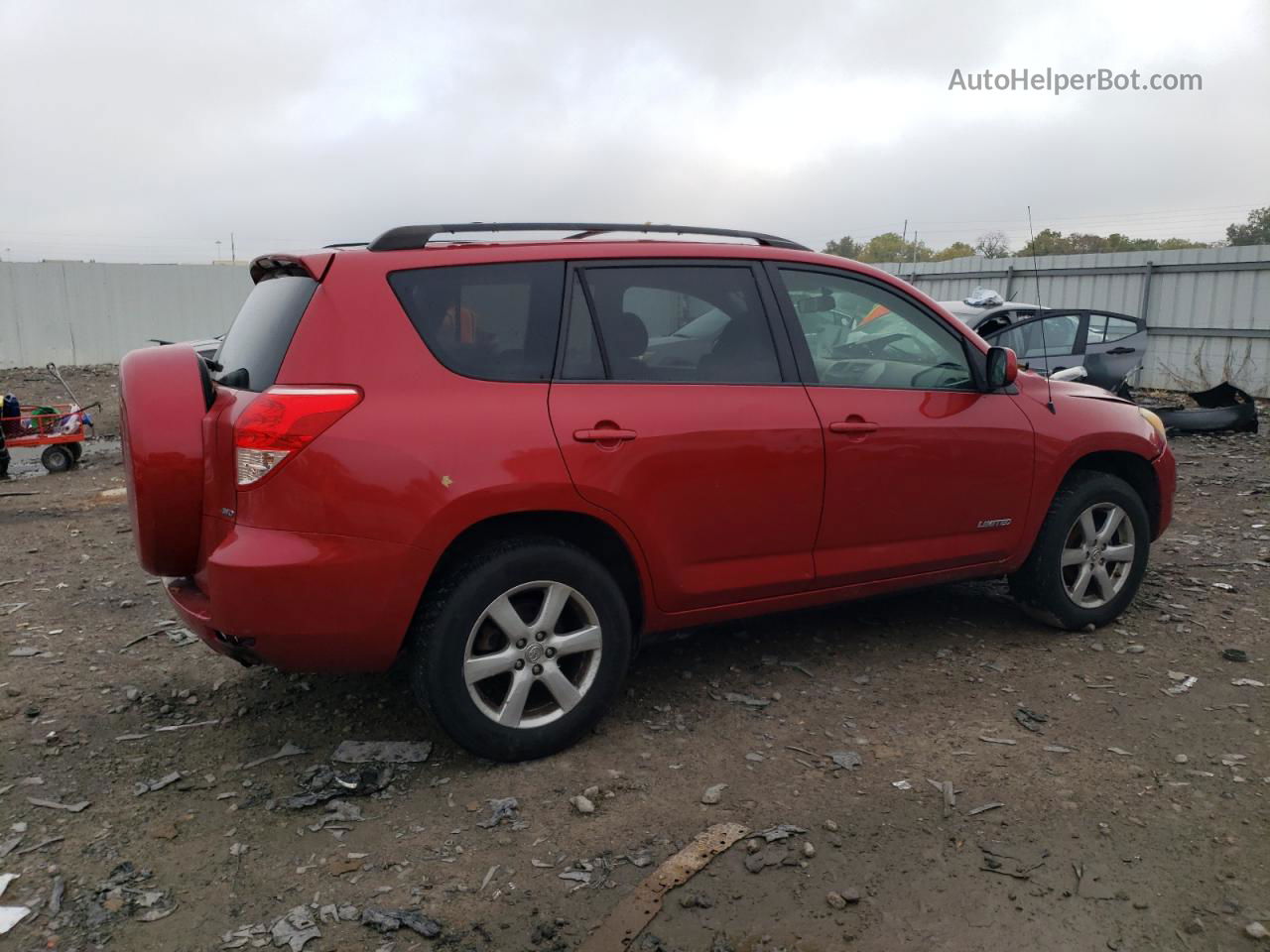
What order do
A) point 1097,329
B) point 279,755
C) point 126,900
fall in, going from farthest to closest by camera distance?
point 1097,329
point 279,755
point 126,900

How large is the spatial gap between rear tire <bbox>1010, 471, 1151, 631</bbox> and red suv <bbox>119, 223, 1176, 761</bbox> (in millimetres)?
375

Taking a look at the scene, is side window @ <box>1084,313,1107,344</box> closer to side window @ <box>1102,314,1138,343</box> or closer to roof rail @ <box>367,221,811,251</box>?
side window @ <box>1102,314,1138,343</box>

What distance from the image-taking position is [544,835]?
10.3ft

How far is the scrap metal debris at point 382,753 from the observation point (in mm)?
3627

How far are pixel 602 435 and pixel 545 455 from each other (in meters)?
0.22

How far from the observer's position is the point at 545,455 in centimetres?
342

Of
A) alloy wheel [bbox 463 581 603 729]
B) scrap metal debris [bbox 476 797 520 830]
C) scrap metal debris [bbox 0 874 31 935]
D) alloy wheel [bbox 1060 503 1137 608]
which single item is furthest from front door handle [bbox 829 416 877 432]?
scrap metal debris [bbox 0 874 31 935]

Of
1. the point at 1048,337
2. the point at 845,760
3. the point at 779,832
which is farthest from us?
the point at 1048,337

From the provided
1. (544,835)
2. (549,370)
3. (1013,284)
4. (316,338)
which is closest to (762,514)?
(549,370)

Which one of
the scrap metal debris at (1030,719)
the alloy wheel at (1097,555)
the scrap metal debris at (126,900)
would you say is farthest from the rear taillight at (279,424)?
the alloy wheel at (1097,555)

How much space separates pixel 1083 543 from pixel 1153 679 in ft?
2.34

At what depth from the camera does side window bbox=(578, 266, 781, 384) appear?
3.72m

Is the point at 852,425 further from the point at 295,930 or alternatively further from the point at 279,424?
the point at 295,930

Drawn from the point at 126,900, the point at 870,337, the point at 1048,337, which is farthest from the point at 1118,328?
the point at 126,900
